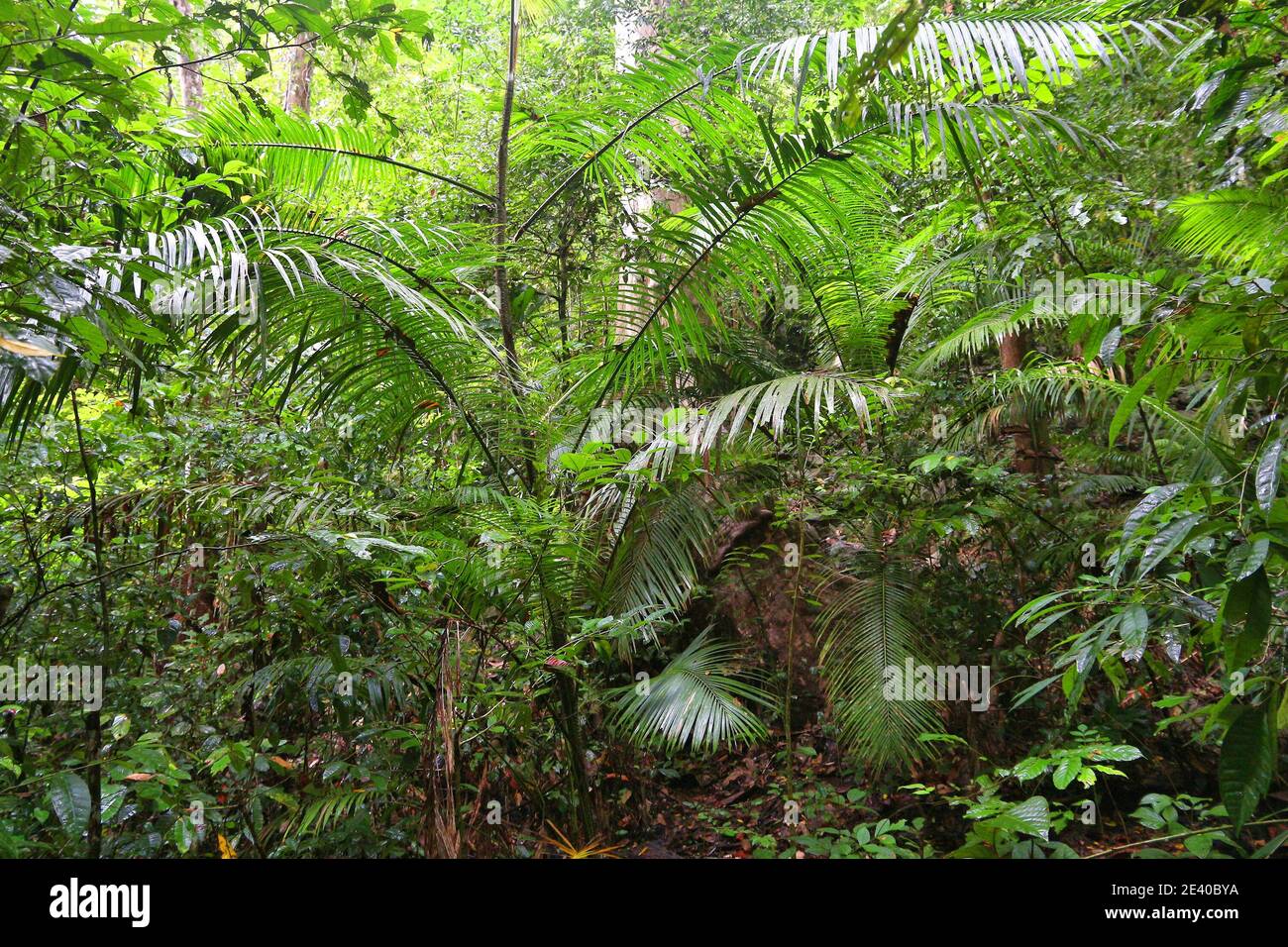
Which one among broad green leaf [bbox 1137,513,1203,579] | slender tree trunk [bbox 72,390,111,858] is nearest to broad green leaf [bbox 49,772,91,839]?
slender tree trunk [bbox 72,390,111,858]

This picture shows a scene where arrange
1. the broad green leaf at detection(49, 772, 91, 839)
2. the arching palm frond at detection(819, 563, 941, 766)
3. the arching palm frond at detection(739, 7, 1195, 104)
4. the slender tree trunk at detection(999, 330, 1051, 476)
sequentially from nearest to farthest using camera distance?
the broad green leaf at detection(49, 772, 91, 839) < the arching palm frond at detection(739, 7, 1195, 104) < the arching palm frond at detection(819, 563, 941, 766) < the slender tree trunk at detection(999, 330, 1051, 476)

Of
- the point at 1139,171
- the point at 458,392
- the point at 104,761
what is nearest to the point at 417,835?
the point at 104,761

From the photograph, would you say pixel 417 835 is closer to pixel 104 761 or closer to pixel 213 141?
pixel 104 761

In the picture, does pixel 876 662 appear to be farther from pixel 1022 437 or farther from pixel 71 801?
pixel 71 801

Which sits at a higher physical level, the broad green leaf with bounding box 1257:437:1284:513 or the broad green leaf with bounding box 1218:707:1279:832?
the broad green leaf with bounding box 1257:437:1284:513

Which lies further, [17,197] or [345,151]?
[345,151]

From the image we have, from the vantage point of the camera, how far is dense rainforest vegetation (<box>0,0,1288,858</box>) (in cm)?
202

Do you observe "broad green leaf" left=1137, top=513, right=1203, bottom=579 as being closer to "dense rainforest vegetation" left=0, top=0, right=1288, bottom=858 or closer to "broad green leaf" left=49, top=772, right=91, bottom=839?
"dense rainforest vegetation" left=0, top=0, right=1288, bottom=858

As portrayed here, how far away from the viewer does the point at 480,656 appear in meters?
2.78

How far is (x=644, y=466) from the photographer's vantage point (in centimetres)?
286

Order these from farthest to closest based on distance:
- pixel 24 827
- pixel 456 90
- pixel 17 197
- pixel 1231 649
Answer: pixel 456 90, pixel 24 827, pixel 17 197, pixel 1231 649

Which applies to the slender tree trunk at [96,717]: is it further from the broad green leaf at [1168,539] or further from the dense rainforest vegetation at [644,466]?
the broad green leaf at [1168,539]

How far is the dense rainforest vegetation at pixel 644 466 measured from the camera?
2016 millimetres
